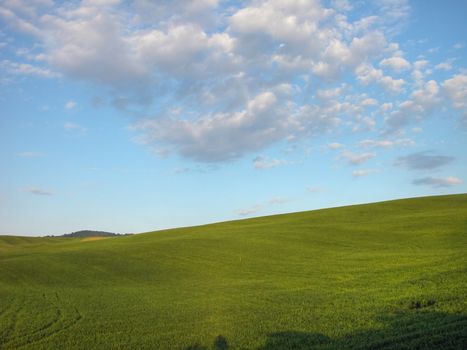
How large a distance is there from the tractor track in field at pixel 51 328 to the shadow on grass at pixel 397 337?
6.67 meters

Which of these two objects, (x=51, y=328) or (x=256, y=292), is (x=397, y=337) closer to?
(x=256, y=292)

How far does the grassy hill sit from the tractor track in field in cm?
5

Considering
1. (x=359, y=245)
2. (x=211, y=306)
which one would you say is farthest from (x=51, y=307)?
(x=359, y=245)

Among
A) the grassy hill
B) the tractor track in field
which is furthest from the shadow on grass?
the tractor track in field

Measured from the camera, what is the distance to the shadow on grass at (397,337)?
42.2 feet

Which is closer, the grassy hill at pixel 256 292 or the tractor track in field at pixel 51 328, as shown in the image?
the grassy hill at pixel 256 292

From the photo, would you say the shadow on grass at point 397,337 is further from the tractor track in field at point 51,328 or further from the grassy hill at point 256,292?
the tractor track in field at point 51,328

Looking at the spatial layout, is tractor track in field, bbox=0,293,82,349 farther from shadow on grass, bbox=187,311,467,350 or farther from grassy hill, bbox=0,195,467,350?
shadow on grass, bbox=187,311,467,350

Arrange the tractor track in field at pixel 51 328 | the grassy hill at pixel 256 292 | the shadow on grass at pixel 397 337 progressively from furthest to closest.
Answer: the tractor track in field at pixel 51 328
the grassy hill at pixel 256 292
the shadow on grass at pixel 397 337

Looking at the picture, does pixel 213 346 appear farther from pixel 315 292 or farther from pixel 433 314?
pixel 315 292

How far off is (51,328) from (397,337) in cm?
1385

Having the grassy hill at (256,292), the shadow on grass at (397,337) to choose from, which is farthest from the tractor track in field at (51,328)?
the shadow on grass at (397,337)

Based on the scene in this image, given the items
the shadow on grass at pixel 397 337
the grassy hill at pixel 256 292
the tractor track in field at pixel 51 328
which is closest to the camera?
Result: the shadow on grass at pixel 397 337

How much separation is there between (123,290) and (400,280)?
698 inches
